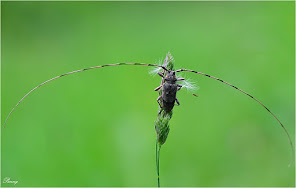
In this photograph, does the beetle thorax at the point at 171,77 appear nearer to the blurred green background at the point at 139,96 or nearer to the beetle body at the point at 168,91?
the beetle body at the point at 168,91

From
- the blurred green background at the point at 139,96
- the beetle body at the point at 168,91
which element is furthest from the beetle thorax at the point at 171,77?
the blurred green background at the point at 139,96

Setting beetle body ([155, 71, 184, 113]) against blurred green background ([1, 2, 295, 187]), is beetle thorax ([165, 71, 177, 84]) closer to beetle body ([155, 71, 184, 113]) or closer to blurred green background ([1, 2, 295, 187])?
beetle body ([155, 71, 184, 113])

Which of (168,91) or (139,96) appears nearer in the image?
(168,91)

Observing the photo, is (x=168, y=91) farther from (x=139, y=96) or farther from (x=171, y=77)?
(x=139, y=96)

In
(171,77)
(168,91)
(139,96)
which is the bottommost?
(139,96)

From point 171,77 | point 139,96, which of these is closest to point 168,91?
point 171,77

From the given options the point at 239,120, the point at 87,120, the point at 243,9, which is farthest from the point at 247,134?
the point at 243,9

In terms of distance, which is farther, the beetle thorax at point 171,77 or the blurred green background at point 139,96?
the blurred green background at point 139,96

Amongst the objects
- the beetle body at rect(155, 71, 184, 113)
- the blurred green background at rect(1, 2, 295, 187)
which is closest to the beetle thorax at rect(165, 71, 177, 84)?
the beetle body at rect(155, 71, 184, 113)

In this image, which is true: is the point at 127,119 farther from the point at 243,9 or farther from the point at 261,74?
the point at 243,9
